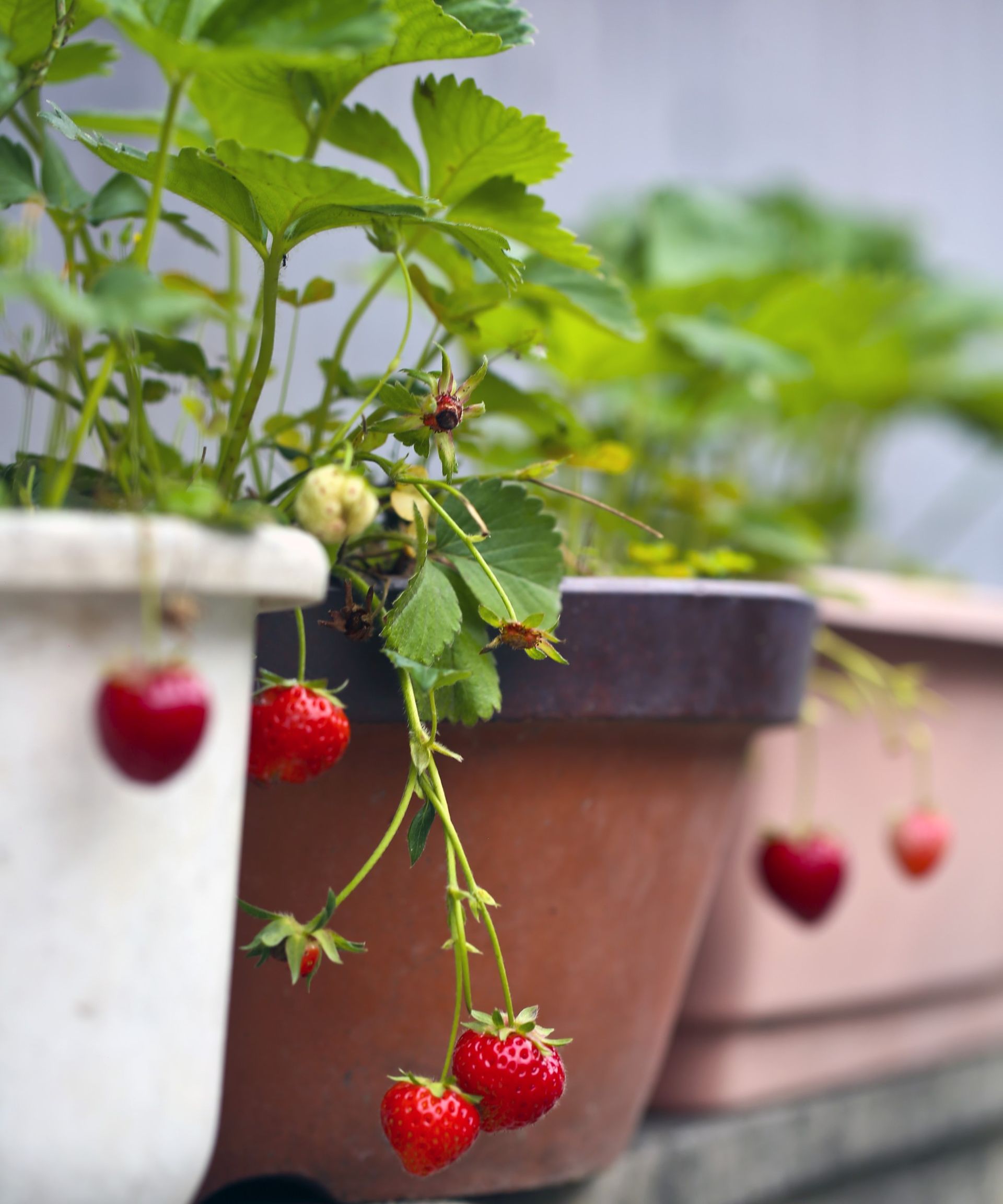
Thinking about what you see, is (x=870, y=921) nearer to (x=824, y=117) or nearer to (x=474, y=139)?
(x=474, y=139)

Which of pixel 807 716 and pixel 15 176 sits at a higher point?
pixel 15 176

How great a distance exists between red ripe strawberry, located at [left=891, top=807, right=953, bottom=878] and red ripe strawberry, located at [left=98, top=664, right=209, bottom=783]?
1.91ft

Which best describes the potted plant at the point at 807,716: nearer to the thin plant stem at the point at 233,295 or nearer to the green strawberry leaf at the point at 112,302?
the thin plant stem at the point at 233,295

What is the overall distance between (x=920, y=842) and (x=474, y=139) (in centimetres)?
52

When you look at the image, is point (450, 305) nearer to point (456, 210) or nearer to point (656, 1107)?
point (456, 210)

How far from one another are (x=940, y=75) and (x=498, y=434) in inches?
67.1

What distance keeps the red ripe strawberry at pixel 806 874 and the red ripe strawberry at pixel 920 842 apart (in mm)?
81

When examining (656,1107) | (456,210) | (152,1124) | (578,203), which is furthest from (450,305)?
(578,203)

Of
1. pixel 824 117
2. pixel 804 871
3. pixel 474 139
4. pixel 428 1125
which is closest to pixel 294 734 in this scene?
pixel 428 1125

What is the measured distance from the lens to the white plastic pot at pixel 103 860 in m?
0.27

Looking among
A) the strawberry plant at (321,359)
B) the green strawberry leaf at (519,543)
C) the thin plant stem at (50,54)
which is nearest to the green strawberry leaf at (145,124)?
the strawberry plant at (321,359)

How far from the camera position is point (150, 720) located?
256mm

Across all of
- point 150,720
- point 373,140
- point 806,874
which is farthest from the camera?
point 806,874

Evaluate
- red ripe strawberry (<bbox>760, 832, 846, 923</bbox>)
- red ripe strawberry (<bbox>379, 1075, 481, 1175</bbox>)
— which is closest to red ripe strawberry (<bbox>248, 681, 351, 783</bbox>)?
red ripe strawberry (<bbox>379, 1075, 481, 1175</bbox>)
